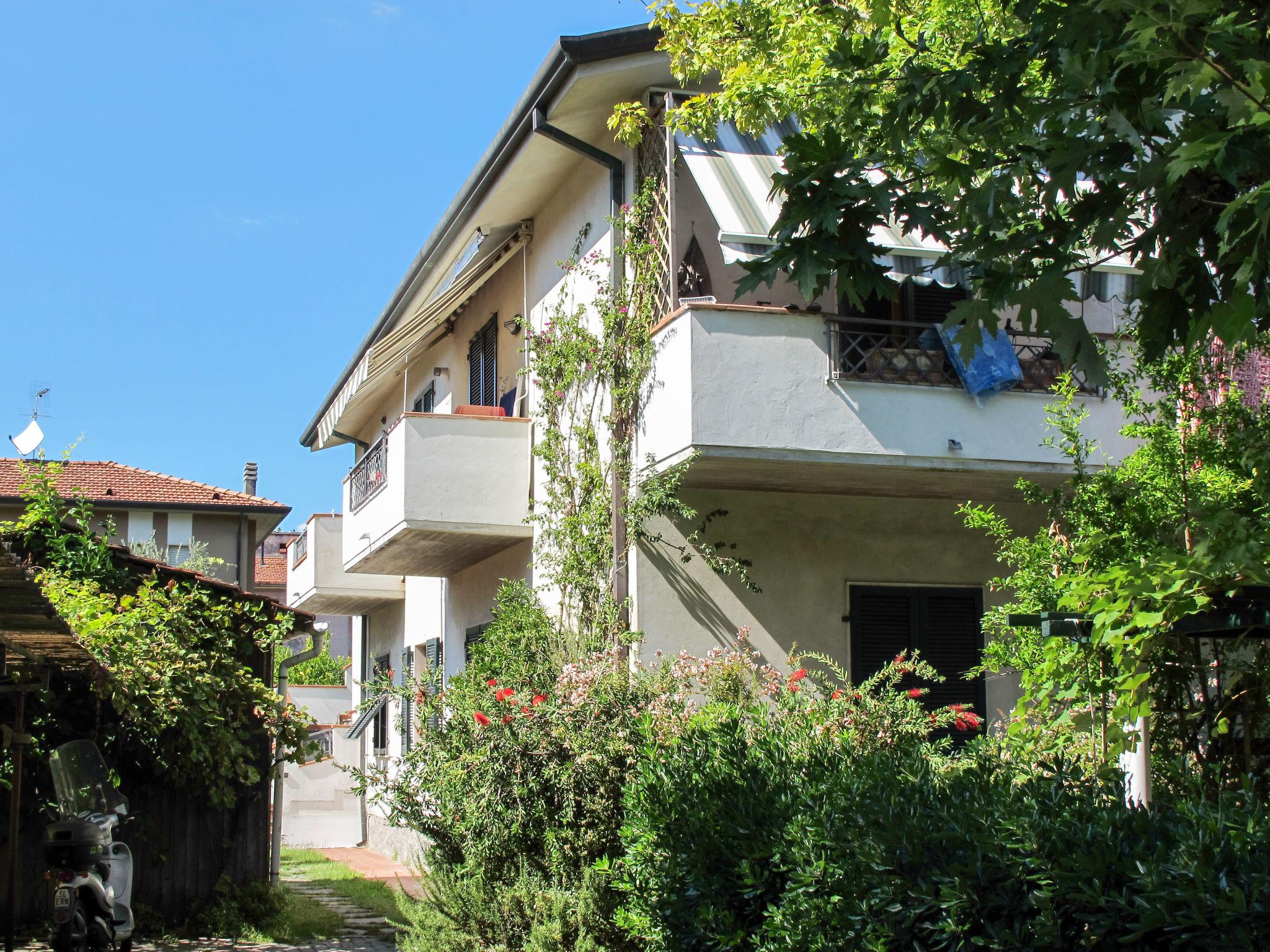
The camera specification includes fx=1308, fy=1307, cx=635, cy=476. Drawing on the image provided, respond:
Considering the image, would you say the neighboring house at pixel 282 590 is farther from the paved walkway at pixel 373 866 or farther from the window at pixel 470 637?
the window at pixel 470 637

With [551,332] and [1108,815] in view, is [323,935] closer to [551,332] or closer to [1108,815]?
[551,332]

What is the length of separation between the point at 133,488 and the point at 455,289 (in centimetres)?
2019

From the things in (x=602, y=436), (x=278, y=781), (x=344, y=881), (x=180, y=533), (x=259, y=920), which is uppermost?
(x=180, y=533)

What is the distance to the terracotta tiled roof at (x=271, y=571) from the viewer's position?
51125 millimetres

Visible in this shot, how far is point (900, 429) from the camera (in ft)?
35.8

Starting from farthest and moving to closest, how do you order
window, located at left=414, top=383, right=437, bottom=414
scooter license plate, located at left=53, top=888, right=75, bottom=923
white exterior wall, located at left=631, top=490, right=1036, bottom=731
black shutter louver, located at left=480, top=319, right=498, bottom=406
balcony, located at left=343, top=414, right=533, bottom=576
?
window, located at left=414, top=383, right=437, bottom=414 → black shutter louver, located at left=480, top=319, right=498, bottom=406 → balcony, located at left=343, top=414, right=533, bottom=576 → white exterior wall, located at left=631, top=490, right=1036, bottom=731 → scooter license plate, located at left=53, top=888, right=75, bottom=923

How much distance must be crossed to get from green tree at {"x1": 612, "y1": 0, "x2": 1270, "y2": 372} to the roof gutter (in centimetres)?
572

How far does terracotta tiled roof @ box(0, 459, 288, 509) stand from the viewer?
31.8m

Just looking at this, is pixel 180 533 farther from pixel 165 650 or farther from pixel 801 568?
pixel 801 568

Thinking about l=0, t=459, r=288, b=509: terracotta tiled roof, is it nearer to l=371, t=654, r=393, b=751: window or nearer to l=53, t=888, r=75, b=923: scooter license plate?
l=371, t=654, r=393, b=751: window

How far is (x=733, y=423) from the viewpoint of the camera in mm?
10555

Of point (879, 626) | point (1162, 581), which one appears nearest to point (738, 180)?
point (879, 626)

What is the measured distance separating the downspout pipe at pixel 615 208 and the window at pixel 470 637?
4367 millimetres

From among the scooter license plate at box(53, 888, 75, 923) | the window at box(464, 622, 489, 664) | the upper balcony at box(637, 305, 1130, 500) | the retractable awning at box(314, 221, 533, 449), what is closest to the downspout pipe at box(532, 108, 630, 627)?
the upper balcony at box(637, 305, 1130, 500)
